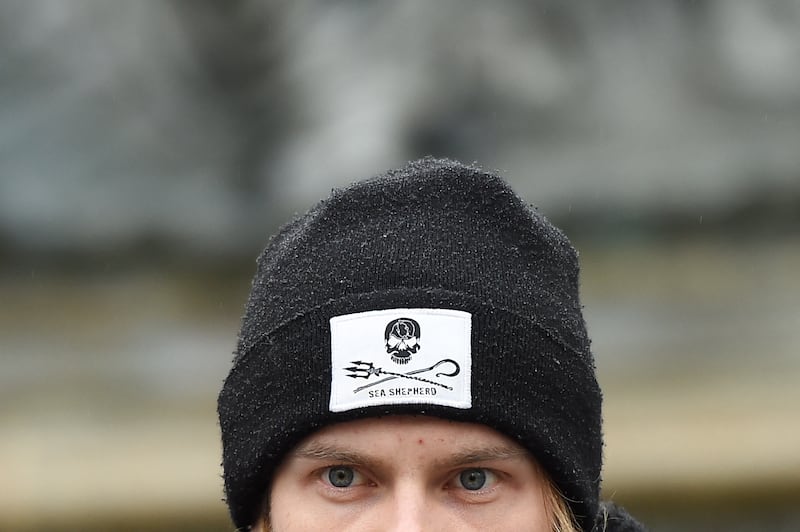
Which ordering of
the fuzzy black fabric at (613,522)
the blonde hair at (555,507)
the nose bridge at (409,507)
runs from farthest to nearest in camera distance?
the fuzzy black fabric at (613,522) → the blonde hair at (555,507) → the nose bridge at (409,507)

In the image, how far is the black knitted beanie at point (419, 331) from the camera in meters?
1.83

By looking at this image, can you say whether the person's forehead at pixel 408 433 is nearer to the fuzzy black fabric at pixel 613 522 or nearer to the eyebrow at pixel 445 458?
the eyebrow at pixel 445 458

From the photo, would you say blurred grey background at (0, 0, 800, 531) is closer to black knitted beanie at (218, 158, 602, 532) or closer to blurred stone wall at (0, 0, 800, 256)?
blurred stone wall at (0, 0, 800, 256)

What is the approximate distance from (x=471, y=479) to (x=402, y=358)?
0.20 metres

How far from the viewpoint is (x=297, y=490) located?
1.90 metres

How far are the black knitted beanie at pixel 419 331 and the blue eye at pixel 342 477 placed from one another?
74mm

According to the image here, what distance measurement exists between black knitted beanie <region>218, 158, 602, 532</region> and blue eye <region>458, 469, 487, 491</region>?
8 centimetres

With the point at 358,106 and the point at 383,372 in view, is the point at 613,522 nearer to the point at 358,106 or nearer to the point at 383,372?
the point at 383,372

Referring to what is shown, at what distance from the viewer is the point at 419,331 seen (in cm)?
182

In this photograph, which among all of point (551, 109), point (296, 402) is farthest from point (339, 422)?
point (551, 109)

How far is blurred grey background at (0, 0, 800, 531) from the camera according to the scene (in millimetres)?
4586

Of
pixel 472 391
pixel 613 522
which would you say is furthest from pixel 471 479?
pixel 613 522

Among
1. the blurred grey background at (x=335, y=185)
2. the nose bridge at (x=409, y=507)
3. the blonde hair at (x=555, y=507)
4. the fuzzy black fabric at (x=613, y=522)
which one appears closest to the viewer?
the nose bridge at (x=409, y=507)

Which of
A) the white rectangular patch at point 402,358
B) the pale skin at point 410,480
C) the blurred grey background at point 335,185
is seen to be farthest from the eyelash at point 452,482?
the blurred grey background at point 335,185
